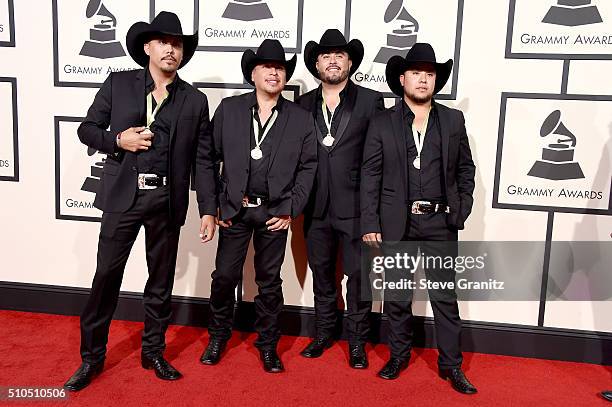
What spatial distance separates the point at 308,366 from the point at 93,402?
1378 mm

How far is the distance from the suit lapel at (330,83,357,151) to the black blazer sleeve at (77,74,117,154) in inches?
55.3

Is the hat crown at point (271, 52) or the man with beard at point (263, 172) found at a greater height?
the hat crown at point (271, 52)

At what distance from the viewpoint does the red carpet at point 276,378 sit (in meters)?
3.27

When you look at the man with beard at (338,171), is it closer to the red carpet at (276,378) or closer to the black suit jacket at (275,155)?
the black suit jacket at (275,155)

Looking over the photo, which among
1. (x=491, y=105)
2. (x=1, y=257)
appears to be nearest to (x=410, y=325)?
(x=491, y=105)

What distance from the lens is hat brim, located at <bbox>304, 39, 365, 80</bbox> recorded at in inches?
141

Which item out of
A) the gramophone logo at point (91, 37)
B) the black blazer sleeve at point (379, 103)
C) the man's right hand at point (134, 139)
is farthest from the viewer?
the gramophone logo at point (91, 37)

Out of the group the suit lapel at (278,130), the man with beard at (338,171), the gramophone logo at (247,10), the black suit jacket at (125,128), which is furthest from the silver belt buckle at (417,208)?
the gramophone logo at (247,10)

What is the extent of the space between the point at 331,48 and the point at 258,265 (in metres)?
1.51

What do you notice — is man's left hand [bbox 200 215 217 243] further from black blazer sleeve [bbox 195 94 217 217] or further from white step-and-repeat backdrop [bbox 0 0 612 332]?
white step-and-repeat backdrop [bbox 0 0 612 332]

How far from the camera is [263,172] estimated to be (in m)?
3.44

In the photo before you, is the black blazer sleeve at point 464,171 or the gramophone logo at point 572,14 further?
the gramophone logo at point 572,14

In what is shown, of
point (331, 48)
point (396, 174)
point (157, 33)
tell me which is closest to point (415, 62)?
point (331, 48)

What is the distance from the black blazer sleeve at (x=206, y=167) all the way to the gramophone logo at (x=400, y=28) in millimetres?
1503
